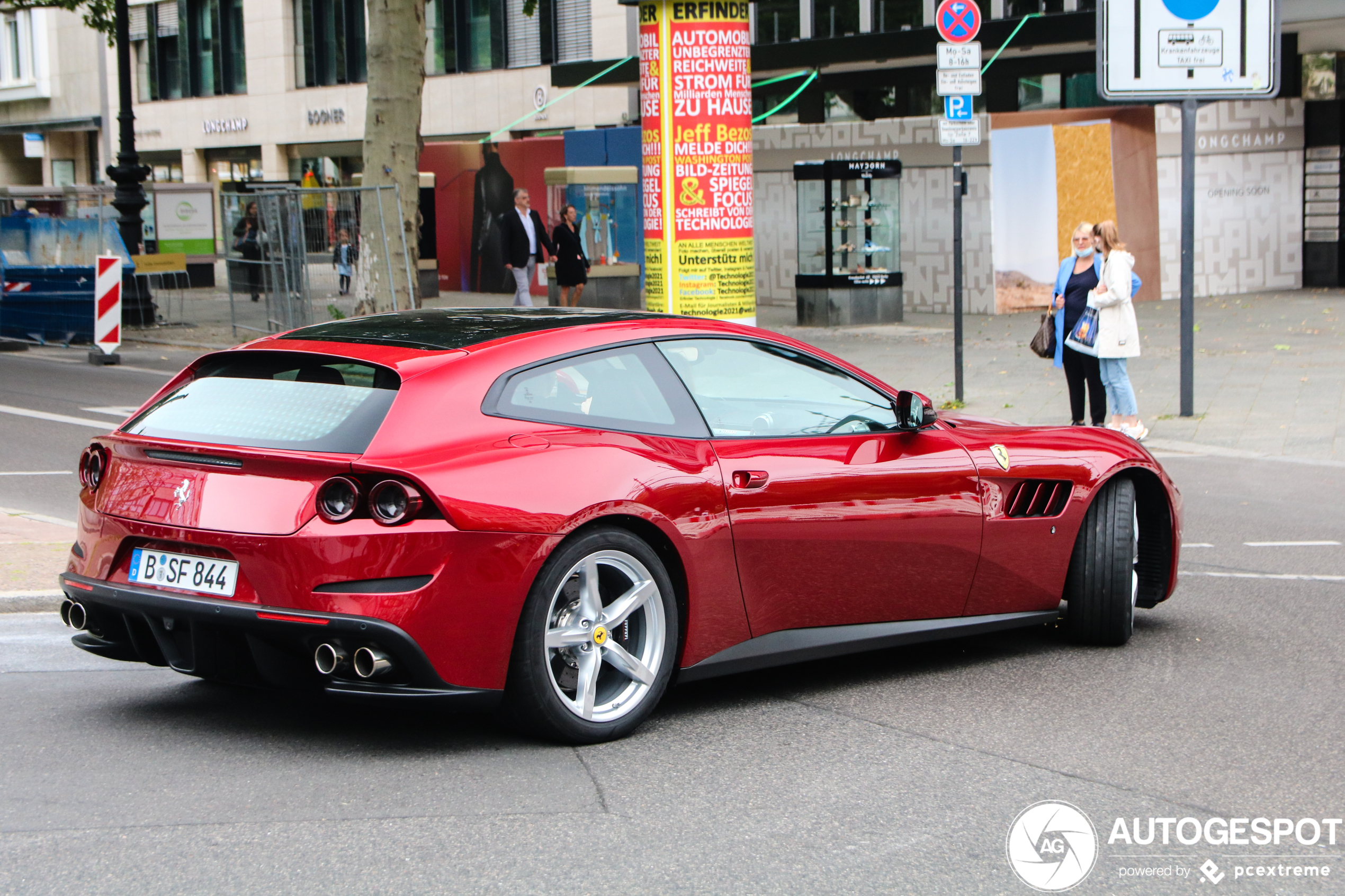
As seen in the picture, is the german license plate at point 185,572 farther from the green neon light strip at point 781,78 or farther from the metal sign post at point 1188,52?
the green neon light strip at point 781,78

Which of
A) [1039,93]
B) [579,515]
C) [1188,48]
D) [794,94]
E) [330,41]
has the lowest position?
[579,515]

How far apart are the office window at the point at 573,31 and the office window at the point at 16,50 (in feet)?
89.3

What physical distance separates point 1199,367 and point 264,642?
13644mm

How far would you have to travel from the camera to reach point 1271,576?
767cm

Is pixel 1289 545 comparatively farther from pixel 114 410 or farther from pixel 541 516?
pixel 114 410

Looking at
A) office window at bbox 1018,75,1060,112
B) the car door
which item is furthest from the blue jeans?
office window at bbox 1018,75,1060,112

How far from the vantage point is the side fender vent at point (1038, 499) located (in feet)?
19.2

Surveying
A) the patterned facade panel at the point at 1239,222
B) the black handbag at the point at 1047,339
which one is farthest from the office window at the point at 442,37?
the black handbag at the point at 1047,339

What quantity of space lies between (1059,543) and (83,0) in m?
24.0

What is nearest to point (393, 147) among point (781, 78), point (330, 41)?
point (781, 78)

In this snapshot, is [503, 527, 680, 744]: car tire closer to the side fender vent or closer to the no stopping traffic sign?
the side fender vent

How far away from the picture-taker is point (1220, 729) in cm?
500

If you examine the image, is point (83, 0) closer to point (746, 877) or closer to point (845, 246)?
point (845, 246)

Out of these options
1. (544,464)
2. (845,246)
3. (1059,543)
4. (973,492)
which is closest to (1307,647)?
(1059,543)
